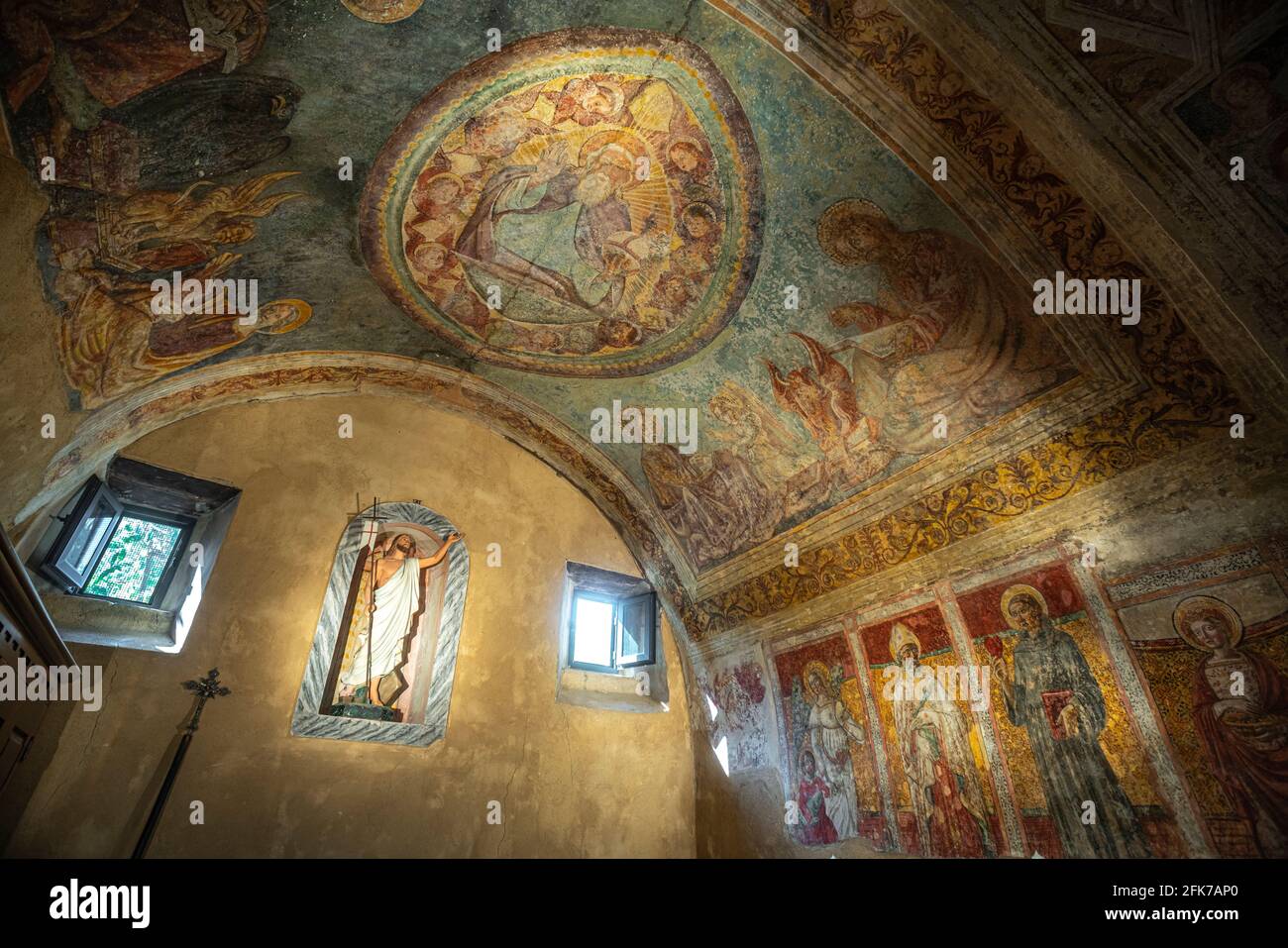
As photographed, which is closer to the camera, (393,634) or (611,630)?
(393,634)

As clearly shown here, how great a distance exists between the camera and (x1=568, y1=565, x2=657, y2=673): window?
30.7 feet

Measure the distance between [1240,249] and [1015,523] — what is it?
2603 mm

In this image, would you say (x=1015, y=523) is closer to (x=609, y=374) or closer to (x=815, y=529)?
(x=815, y=529)

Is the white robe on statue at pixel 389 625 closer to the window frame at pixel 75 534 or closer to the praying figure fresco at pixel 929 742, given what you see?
the window frame at pixel 75 534

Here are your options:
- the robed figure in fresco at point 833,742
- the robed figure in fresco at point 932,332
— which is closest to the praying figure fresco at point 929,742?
the robed figure in fresco at point 833,742

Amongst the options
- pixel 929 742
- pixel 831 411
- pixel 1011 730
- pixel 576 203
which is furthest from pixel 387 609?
pixel 1011 730

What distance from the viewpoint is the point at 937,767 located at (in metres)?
6.06

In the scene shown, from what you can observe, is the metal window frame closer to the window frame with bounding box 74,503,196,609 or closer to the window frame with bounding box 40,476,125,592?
the window frame with bounding box 74,503,196,609

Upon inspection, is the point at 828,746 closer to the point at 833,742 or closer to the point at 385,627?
the point at 833,742

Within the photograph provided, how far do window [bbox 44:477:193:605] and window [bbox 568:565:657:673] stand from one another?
516 cm

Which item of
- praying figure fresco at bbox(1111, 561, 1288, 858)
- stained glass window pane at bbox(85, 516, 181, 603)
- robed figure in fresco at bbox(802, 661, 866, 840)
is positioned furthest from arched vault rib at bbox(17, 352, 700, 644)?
praying figure fresco at bbox(1111, 561, 1288, 858)

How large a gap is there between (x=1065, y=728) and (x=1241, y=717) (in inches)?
46.8

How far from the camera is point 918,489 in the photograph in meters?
6.43
